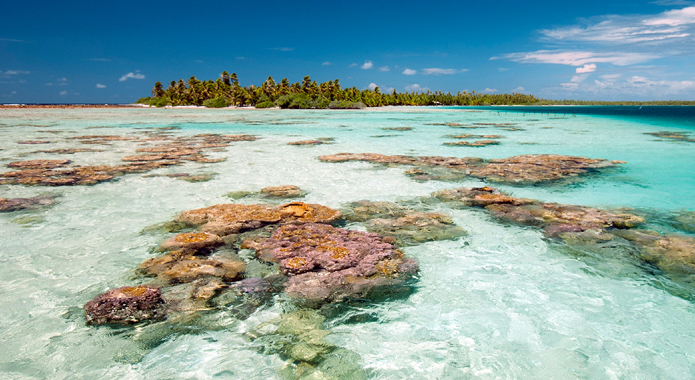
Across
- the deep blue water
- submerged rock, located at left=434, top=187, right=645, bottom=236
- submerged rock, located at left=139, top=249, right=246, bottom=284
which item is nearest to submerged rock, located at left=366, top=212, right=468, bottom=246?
submerged rock, located at left=434, top=187, right=645, bottom=236

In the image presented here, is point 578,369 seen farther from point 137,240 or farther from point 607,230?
point 137,240

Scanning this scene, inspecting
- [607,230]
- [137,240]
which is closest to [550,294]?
[607,230]

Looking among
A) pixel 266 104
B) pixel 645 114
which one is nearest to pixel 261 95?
pixel 266 104

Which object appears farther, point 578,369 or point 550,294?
point 550,294

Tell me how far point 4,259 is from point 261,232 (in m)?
2.69

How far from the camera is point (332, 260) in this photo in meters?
3.81

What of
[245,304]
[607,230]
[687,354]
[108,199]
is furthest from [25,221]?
[607,230]

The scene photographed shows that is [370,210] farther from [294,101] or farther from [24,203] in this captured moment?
[294,101]

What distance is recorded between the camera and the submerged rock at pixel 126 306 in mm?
2908

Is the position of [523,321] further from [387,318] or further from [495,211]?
[495,211]

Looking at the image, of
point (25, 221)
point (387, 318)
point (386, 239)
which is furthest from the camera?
point (25, 221)

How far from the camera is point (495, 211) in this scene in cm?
556

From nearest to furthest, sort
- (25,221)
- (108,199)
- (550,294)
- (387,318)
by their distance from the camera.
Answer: (387,318) < (550,294) < (25,221) < (108,199)

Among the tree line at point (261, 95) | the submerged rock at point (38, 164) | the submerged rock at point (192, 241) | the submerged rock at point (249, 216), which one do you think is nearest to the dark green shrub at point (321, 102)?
the tree line at point (261, 95)
